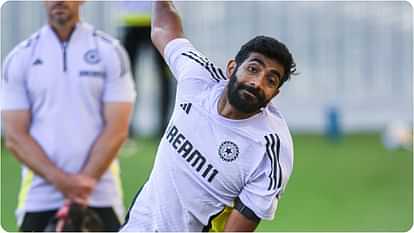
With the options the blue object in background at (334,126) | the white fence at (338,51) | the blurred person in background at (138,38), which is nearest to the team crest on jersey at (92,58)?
the blurred person in background at (138,38)

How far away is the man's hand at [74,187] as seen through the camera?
3.60 m

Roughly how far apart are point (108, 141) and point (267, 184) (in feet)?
3.46

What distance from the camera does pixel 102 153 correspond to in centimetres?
365

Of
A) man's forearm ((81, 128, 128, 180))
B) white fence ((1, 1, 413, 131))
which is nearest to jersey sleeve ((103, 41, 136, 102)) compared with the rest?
man's forearm ((81, 128, 128, 180))

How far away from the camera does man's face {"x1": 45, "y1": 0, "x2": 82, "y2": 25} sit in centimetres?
352

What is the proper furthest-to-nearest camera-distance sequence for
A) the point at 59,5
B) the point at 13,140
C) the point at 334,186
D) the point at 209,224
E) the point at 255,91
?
the point at 334,186, the point at 13,140, the point at 59,5, the point at 209,224, the point at 255,91

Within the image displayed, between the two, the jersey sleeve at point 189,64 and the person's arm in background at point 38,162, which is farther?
the person's arm in background at point 38,162

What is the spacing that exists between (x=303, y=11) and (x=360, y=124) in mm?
978

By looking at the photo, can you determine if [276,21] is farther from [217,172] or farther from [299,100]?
[217,172]

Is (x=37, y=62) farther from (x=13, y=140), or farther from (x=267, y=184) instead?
(x=267, y=184)

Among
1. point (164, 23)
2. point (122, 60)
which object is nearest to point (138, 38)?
point (122, 60)

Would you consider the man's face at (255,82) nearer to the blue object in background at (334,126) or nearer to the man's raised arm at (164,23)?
the man's raised arm at (164,23)

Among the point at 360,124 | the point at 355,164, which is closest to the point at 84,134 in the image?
the point at 355,164

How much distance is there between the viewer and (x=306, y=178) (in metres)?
6.30
